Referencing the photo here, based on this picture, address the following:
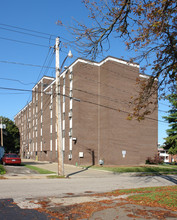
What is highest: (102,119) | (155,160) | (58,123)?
(102,119)

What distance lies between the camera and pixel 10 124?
57.1 meters

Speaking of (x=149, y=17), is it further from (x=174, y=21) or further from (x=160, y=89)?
(x=160, y=89)

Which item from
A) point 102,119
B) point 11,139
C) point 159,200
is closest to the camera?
point 159,200

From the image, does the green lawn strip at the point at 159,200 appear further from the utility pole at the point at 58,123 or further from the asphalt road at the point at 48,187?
the utility pole at the point at 58,123

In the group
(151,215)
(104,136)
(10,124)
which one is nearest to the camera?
(151,215)

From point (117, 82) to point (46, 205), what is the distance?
1062 inches

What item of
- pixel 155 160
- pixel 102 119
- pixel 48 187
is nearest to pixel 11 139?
pixel 102 119

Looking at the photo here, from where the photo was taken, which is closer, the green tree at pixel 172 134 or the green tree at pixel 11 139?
the green tree at pixel 172 134

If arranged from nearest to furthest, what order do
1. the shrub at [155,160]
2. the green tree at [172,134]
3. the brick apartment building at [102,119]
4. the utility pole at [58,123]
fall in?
the utility pole at [58,123] < the brick apartment building at [102,119] < the shrub at [155,160] < the green tree at [172,134]

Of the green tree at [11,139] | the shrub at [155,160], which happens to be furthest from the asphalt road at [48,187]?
the green tree at [11,139]

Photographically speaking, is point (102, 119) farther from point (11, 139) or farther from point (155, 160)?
point (11, 139)

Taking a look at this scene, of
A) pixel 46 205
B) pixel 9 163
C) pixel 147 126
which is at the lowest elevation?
pixel 9 163

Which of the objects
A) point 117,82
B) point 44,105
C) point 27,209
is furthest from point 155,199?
point 44,105

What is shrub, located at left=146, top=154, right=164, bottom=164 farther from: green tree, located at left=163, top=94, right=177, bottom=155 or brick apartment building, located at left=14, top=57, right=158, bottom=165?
green tree, located at left=163, top=94, right=177, bottom=155
